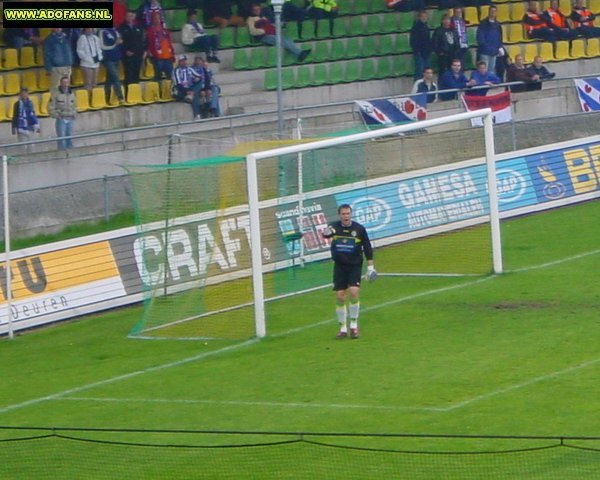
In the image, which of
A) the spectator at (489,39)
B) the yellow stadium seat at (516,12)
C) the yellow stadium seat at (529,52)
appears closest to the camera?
the spectator at (489,39)

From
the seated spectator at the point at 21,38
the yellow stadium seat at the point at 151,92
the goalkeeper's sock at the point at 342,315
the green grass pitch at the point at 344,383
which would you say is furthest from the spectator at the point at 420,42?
the goalkeeper's sock at the point at 342,315

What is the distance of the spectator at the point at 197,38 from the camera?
34812 mm

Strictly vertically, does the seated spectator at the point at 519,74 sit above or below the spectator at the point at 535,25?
below

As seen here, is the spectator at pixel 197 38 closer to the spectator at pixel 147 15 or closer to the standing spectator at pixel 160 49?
the standing spectator at pixel 160 49

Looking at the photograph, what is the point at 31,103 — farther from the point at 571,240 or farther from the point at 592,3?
the point at 592,3

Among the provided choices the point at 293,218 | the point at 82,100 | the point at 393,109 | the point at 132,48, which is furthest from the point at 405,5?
the point at 293,218

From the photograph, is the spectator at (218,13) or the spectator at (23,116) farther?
the spectator at (218,13)

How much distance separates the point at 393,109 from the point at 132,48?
610 cm

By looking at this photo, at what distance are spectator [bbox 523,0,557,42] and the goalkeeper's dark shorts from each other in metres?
22.8

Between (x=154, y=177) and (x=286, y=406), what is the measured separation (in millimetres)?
6191

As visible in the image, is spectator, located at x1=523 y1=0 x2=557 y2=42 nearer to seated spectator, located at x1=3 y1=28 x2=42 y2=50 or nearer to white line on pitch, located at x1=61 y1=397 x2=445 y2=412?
seated spectator, located at x1=3 y1=28 x2=42 y2=50

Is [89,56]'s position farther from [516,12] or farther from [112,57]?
[516,12]

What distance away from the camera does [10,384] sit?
61.0ft

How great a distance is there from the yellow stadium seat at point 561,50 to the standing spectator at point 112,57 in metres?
14.3
